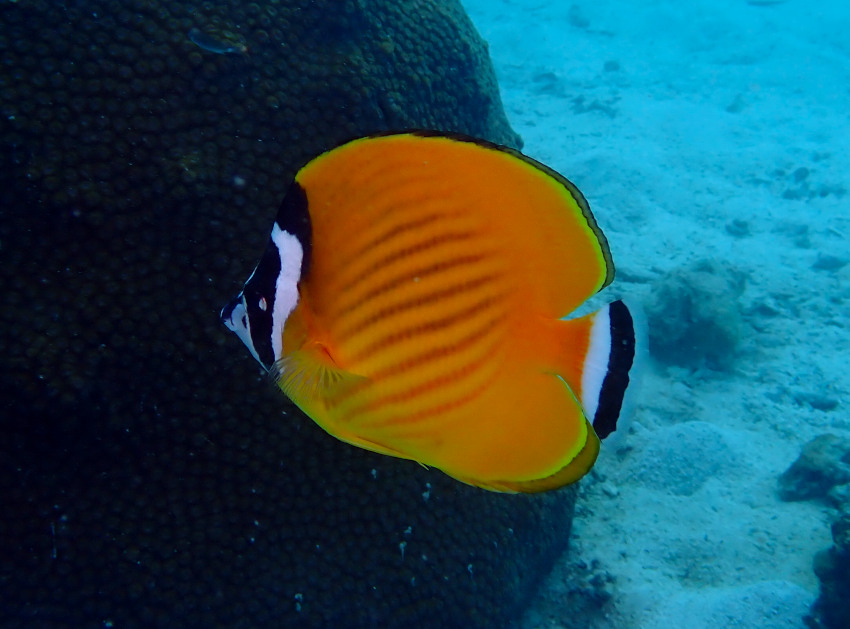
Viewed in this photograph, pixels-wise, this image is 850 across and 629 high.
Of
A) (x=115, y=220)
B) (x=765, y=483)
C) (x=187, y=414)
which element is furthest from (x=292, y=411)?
(x=765, y=483)

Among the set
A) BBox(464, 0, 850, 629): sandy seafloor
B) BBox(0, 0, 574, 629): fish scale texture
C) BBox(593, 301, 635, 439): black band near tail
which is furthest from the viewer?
BBox(464, 0, 850, 629): sandy seafloor

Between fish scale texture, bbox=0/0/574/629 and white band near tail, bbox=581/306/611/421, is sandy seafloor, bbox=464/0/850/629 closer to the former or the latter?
white band near tail, bbox=581/306/611/421

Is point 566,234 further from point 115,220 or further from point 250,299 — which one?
point 115,220

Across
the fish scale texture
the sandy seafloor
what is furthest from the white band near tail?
the fish scale texture

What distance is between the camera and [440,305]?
1037 mm

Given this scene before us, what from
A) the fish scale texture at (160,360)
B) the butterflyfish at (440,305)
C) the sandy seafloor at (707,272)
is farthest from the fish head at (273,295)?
the fish scale texture at (160,360)

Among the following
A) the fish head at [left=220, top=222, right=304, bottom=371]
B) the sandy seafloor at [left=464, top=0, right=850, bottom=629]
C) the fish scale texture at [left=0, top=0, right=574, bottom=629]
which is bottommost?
the sandy seafloor at [left=464, top=0, right=850, bottom=629]

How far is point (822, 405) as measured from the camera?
19.2 feet

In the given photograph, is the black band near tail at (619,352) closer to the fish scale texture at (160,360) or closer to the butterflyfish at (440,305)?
the butterflyfish at (440,305)

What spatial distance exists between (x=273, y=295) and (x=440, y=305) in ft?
1.01

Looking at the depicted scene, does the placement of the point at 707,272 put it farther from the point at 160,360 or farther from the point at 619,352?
the point at 619,352

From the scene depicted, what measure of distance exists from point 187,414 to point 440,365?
6.44 ft

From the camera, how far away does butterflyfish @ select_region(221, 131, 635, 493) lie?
1023 mm

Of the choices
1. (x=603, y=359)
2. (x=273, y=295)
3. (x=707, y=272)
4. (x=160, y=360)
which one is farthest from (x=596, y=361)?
(x=707, y=272)
